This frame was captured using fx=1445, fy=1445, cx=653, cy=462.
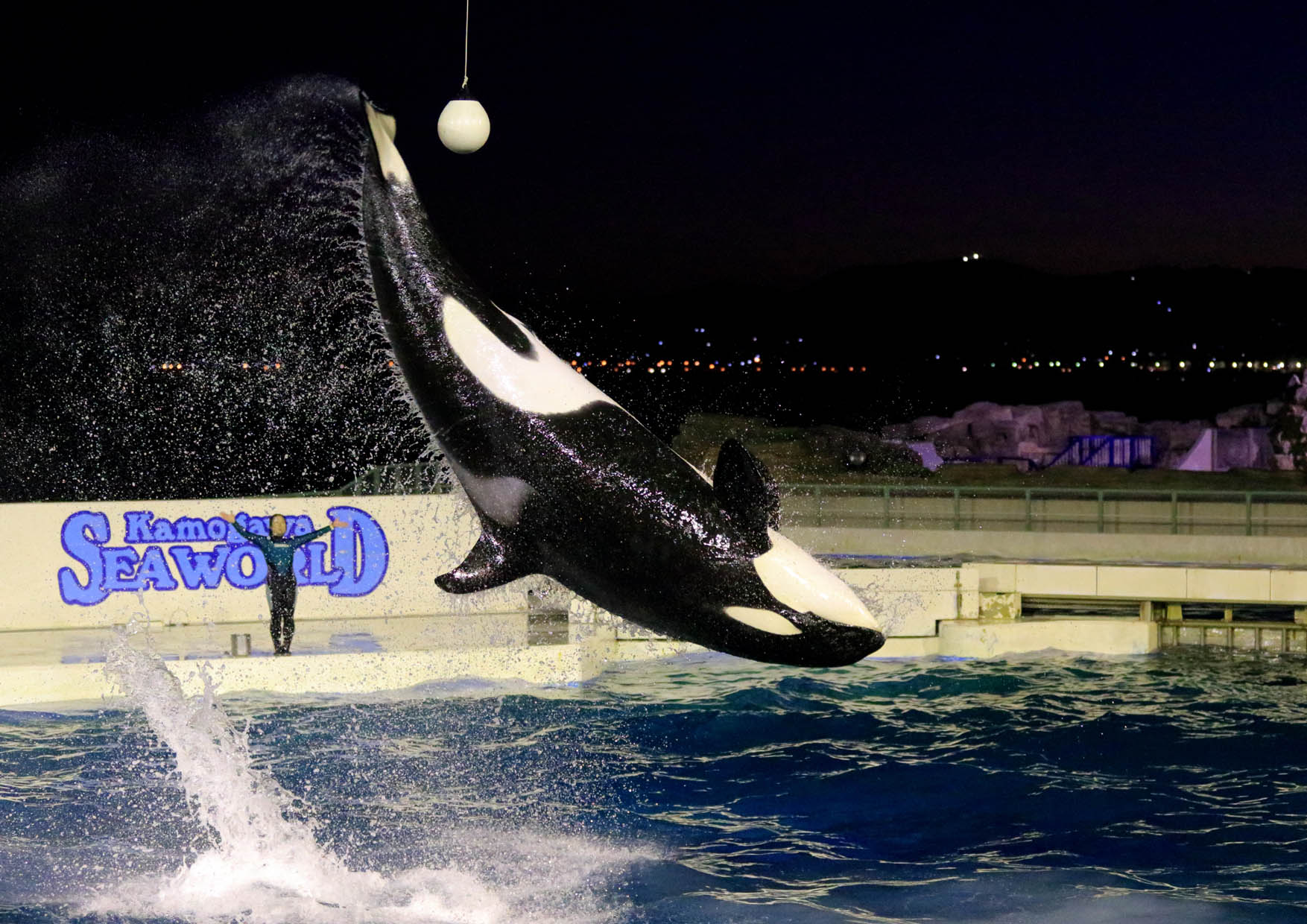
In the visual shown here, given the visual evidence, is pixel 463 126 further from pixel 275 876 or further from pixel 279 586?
pixel 279 586

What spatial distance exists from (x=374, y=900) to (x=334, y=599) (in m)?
6.67

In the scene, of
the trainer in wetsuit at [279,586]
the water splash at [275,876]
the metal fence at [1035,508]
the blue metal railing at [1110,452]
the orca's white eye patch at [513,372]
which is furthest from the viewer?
the blue metal railing at [1110,452]

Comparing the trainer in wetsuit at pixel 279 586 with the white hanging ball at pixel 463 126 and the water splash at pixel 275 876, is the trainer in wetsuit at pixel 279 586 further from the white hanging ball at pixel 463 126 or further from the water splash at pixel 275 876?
the white hanging ball at pixel 463 126

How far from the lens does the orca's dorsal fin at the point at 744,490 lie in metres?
4.57

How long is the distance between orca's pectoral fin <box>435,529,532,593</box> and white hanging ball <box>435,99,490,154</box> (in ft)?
4.36

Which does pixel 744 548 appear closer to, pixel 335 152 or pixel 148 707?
pixel 335 152

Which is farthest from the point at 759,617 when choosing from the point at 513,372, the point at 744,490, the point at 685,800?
the point at 685,800

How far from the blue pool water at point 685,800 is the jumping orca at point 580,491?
14.0ft

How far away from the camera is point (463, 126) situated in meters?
4.92

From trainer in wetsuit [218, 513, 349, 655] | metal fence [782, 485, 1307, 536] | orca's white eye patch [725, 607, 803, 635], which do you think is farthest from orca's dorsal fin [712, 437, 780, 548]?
metal fence [782, 485, 1307, 536]

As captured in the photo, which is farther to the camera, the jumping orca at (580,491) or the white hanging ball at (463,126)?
the white hanging ball at (463,126)

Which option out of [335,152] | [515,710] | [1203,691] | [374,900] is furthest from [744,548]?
[1203,691]

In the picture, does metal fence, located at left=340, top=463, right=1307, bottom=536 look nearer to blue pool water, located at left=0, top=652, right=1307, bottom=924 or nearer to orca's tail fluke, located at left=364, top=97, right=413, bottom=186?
blue pool water, located at left=0, top=652, right=1307, bottom=924

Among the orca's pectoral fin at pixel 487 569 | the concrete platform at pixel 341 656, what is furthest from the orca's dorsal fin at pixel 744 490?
the concrete platform at pixel 341 656
